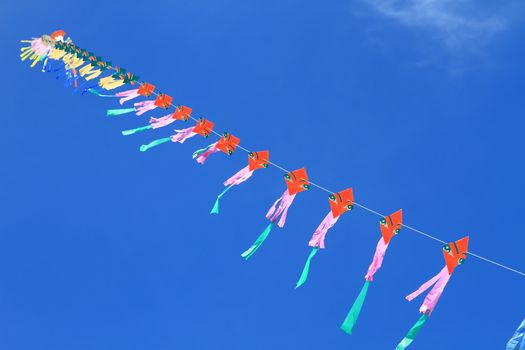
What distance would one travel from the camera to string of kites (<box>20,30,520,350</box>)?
1504 cm

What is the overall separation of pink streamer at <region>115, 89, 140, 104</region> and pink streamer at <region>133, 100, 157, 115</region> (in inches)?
20.6

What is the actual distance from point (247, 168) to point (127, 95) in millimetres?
5788

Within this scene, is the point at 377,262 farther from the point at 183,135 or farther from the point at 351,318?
the point at 183,135

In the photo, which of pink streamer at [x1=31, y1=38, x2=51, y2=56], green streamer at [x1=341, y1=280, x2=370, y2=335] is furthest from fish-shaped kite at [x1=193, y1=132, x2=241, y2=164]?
pink streamer at [x1=31, y1=38, x2=51, y2=56]

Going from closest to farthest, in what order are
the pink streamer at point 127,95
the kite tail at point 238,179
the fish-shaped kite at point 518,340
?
the fish-shaped kite at point 518,340, the kite tail at point 238,179, the pink streamer at point 127,95

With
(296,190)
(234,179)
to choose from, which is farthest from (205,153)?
(296,190)

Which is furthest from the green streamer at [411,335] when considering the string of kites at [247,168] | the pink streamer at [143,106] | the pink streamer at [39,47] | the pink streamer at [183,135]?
the pink streamer at [39,47]

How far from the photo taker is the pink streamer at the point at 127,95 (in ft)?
73.2

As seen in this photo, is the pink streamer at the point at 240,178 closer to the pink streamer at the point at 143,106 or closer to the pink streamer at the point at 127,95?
the pink streamer at the point at 143,106

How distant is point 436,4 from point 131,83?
38.2 feet

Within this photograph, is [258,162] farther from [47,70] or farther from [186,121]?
[47,70]

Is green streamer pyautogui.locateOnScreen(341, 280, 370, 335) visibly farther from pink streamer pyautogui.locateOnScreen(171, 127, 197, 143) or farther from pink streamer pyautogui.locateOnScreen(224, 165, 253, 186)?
pink streamer pyautogui.locateOnScreen(171, 127, 197, 143)

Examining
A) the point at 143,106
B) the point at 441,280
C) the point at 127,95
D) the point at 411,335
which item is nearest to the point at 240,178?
the point at 143,106

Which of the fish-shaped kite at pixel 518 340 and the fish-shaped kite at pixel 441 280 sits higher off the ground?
the fish-shaped kite at pixel 441 280
